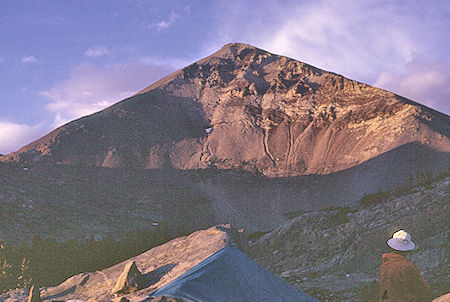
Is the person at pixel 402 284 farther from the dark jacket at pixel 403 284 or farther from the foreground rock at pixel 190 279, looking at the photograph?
the foreground rock at pixel 190 279

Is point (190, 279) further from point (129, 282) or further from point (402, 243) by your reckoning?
point (402, 243)

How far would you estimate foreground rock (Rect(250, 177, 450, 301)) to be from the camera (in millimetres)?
13492

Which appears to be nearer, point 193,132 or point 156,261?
point 156,261

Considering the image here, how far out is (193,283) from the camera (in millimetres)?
4836

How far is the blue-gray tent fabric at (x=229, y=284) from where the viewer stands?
4.72 meters

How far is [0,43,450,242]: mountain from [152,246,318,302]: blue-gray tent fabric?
25941 mm

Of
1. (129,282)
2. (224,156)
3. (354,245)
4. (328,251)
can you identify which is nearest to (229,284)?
(129,282)

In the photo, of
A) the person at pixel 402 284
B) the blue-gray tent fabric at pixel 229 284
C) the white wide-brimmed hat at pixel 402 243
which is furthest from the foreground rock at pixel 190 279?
the white wide-brimmed hat at pixel 402 243

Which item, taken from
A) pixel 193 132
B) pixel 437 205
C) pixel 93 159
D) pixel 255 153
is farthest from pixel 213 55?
pixel 437 205

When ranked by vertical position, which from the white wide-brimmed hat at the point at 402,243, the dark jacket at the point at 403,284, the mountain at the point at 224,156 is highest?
the mountain at the point at 224,156

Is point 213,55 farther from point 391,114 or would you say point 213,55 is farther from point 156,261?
point 156,261

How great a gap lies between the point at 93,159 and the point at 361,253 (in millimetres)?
41309

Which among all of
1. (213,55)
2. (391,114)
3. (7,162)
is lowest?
(7,162)

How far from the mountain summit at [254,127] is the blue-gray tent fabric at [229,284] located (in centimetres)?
4366
